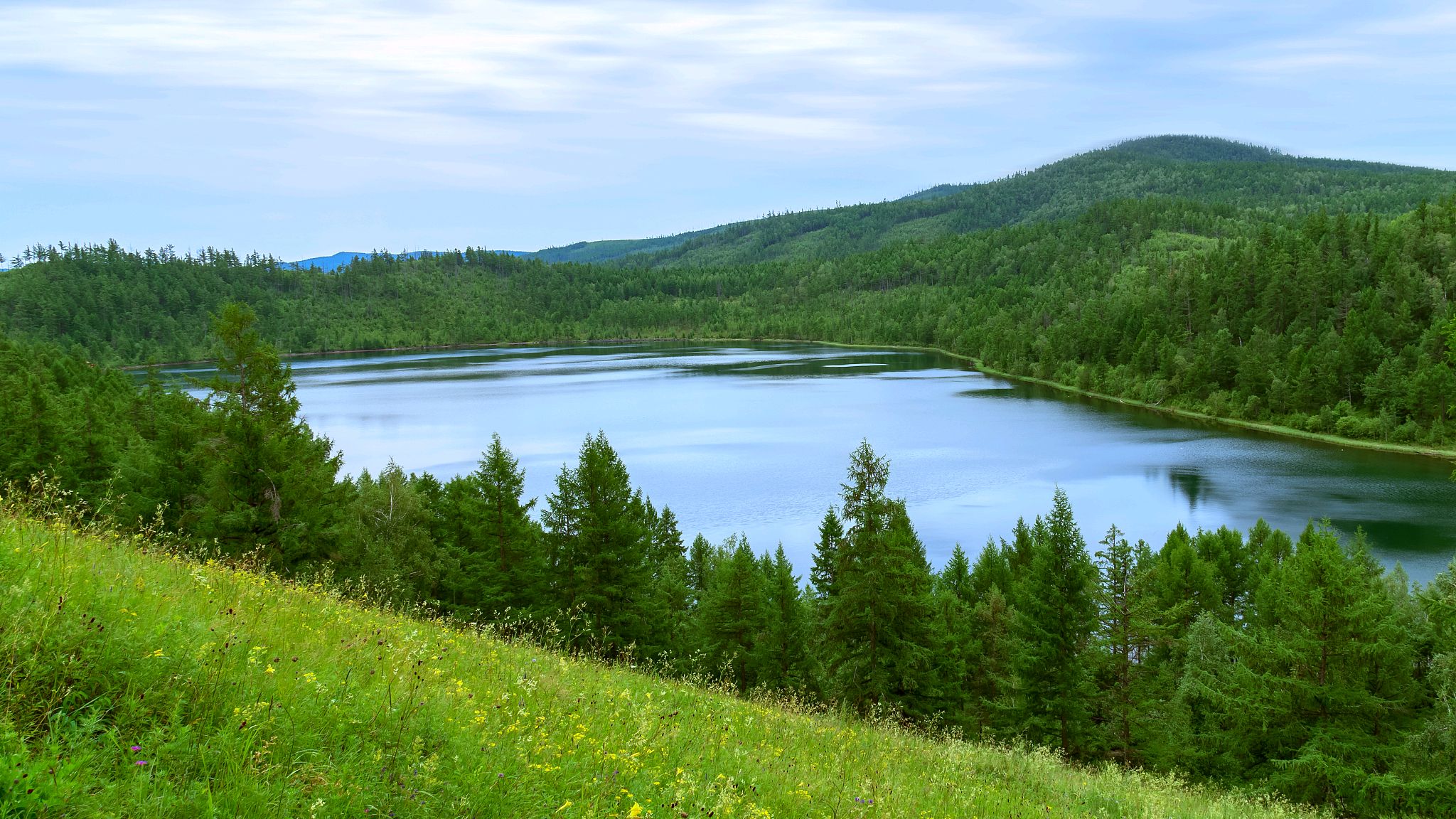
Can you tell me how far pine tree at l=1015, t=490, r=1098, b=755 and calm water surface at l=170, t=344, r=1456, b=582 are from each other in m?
21.2

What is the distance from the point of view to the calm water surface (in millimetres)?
54094

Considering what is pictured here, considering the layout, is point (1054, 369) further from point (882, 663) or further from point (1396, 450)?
point (882, 663)

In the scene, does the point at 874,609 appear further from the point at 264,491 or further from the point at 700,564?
the point at 700,564

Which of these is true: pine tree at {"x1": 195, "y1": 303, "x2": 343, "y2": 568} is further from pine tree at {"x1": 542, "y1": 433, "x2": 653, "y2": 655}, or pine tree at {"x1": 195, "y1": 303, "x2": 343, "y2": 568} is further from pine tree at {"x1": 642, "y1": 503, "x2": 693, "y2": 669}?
pine tree at {"x1": 642, "y1": 503, "x2": 693, "y2": 669}

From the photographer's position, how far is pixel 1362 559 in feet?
106

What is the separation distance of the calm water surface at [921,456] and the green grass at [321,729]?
132 ft

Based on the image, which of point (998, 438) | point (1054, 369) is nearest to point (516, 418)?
point (998, 438)

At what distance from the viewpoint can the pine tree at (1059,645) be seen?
2375cm

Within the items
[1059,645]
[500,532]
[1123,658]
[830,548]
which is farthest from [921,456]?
[1123,658]

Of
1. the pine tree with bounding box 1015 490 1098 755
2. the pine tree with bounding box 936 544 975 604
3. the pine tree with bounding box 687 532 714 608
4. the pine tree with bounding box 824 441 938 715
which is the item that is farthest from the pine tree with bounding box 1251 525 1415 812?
the pine tree with bounding box 687 532 714 608

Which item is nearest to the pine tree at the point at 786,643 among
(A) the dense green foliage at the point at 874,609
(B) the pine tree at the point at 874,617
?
(A) the dense green foliage at the point at 874,609

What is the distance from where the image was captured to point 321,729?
14.8ft

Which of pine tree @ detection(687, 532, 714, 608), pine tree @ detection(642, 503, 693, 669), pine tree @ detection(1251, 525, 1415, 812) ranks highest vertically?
pine tree @ detection(1251, 525, 1415, 812)

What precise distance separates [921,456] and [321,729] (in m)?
71.7
